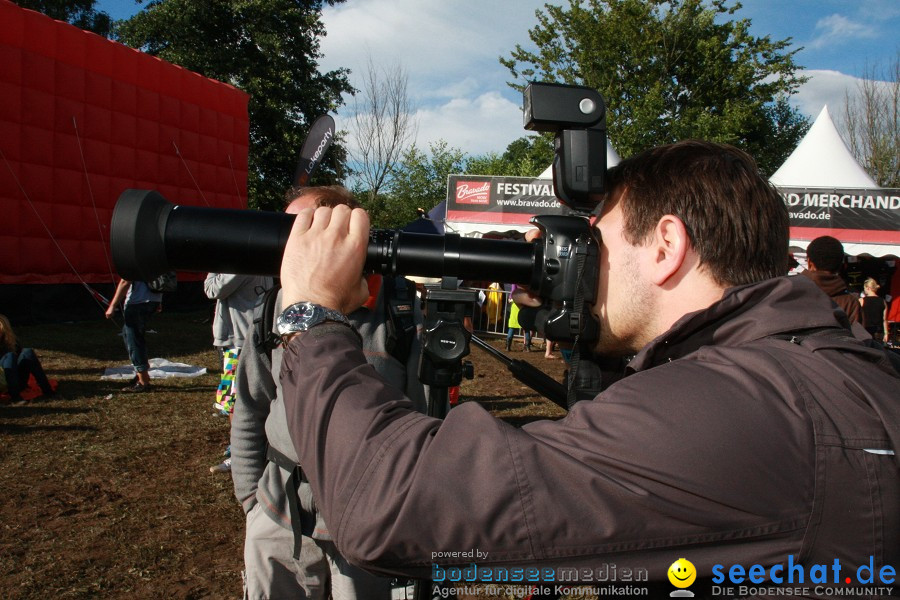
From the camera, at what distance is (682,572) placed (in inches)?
29.1

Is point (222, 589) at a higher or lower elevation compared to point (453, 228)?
lower

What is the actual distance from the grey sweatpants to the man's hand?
4.09 ft

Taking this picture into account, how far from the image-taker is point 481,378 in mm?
8109

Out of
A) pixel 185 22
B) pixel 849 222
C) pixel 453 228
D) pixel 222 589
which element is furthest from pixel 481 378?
pixel 185 22

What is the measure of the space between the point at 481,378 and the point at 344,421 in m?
7.40

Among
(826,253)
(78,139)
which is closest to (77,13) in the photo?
(78,139)

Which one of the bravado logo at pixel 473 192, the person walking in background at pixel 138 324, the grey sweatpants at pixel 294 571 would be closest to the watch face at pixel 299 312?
the grey sweatpants at pixel 294 571

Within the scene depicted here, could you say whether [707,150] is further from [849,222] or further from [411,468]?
[849,222]

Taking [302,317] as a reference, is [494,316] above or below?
below

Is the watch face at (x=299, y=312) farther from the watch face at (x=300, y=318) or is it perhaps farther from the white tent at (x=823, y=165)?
the white tent at (x=823, y=165)

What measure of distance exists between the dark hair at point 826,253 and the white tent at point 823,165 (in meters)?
8.69

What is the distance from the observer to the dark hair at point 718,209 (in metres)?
Answer: 0.96

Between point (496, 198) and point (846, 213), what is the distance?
23.7 ft

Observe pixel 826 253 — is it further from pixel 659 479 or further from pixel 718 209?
pixel 659 479
